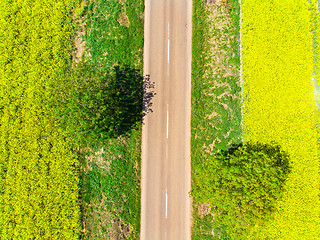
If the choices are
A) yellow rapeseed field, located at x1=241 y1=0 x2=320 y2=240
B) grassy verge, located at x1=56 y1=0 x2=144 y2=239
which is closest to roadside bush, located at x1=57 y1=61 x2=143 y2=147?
grassy verge, located at x1=56 y1=0 x2=144 y2=239

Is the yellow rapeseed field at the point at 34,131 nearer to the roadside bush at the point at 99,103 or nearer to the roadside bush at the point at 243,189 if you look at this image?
the roadside bush at the point at 99,103

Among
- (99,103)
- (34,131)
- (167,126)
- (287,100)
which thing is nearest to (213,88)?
(167,126)

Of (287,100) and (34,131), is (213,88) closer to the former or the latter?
(287,100)

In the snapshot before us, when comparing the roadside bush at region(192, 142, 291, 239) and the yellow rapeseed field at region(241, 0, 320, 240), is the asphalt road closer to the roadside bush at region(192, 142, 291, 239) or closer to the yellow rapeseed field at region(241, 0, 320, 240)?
the roadside bush at region(192, 142, 291, 239)

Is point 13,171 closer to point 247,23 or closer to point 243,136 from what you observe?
point 243,136

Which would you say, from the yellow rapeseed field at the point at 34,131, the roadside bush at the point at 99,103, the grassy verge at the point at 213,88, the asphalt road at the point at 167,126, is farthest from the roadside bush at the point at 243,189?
the yellow rapeseed field at the point at 34,131

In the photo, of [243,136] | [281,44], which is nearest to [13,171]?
[243,136]

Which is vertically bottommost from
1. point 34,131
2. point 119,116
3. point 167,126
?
point 34,131

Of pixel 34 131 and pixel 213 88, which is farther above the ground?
pixel 213 88
